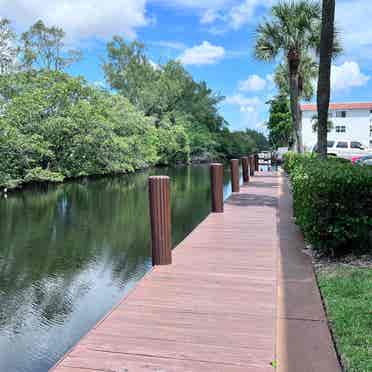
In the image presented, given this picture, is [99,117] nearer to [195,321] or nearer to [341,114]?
[195,321]

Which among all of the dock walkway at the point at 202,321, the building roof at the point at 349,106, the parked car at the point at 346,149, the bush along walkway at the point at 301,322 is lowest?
the bush along walkway at the point at 301,322

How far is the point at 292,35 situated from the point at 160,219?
16271 mm

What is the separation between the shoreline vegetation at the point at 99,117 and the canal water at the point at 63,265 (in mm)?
7368

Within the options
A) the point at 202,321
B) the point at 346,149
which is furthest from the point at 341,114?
the point at 202,321

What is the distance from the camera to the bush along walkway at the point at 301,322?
3146mm

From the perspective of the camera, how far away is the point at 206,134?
53406mm

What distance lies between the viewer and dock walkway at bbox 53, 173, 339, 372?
3.13m

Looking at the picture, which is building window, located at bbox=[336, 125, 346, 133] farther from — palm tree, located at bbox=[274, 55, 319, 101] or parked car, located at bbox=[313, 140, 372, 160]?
parked car, located at bbox=[313, 140, 372, 160]

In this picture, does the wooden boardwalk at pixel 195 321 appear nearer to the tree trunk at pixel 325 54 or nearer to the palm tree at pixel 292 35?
the tree trunk at pixel 325 54

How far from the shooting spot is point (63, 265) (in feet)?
27.7

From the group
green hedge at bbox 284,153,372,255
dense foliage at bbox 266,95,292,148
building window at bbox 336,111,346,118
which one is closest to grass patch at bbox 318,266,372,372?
green hedge at bbox 284,153,372,255

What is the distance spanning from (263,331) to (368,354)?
816mm

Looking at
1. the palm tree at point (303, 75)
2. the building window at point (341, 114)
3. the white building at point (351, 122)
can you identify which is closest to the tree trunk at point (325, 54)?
the palm tree at point (303, 75)

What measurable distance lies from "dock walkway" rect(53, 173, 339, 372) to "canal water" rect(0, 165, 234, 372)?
133 cm
